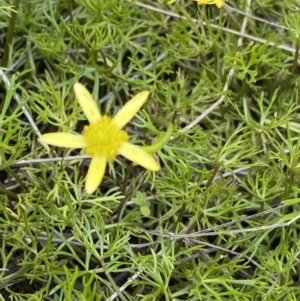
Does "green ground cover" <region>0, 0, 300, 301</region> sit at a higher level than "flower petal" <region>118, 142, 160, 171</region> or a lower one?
lower

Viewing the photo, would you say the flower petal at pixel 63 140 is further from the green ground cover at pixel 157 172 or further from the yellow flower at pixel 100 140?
the green ground cover at pixel 157 172

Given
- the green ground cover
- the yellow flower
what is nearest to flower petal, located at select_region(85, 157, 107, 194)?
the yellow flower

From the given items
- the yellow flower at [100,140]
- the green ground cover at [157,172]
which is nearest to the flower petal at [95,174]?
the yellow flower at [100,140]

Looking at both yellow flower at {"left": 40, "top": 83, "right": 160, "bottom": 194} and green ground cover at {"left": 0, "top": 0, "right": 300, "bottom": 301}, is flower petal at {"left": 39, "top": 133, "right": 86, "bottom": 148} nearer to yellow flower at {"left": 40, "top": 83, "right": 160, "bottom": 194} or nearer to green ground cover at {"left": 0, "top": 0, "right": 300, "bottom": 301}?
yellow flower at {"left": 40, "top": 83, "right": 160, "bottom": 194}

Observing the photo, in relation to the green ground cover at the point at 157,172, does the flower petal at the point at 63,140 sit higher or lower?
higher

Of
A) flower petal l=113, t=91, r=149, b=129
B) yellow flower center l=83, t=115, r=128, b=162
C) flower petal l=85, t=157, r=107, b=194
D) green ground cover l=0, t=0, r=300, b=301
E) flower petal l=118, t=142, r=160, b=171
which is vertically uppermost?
flower petal l=113, t=91, r=149, b=129

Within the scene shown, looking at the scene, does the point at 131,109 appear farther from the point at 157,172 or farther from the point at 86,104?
the point at 157,172

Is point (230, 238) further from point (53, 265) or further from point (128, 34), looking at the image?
point (128, 34)
